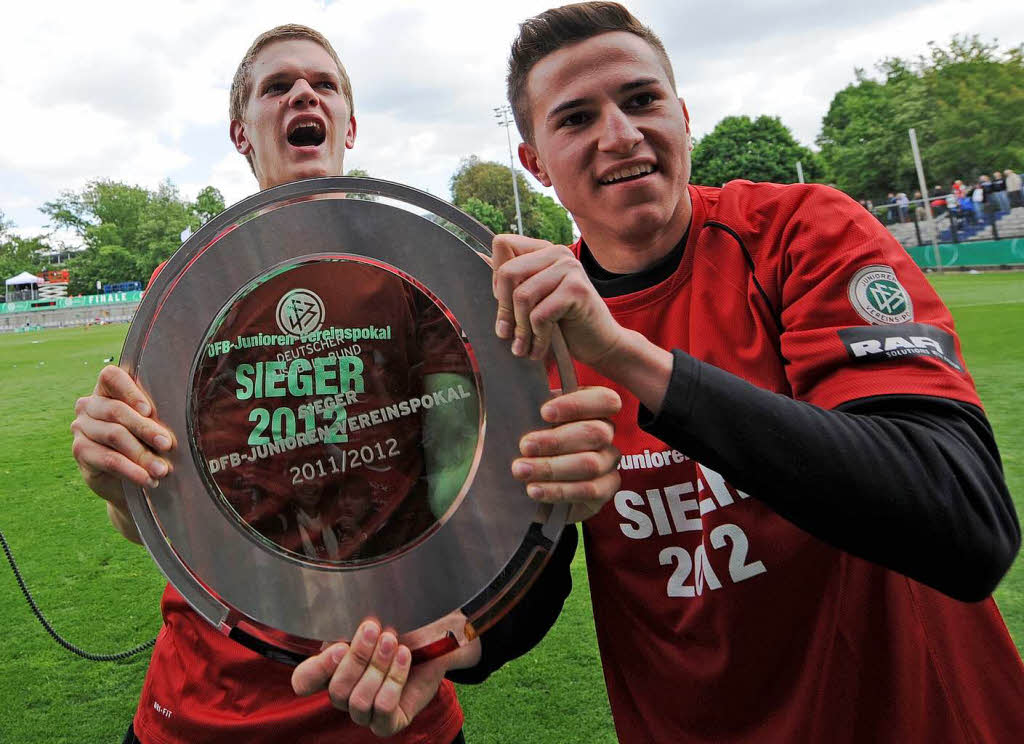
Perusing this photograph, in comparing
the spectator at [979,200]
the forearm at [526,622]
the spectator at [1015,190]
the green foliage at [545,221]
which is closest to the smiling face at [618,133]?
the forearm at [526,622]

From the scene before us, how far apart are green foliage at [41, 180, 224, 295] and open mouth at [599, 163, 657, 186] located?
56.2m

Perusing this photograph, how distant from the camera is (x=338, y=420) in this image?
45.2 inches

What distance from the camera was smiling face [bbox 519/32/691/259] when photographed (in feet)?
5.17

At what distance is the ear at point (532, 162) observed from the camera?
1.92 m

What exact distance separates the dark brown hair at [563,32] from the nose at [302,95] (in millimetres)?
559

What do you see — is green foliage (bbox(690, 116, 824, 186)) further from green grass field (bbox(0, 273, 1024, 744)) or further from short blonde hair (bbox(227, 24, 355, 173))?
short blonde hair (bbox(227, 24, 355, 173))

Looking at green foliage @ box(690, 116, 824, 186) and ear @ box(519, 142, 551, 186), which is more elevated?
green foliage @ box(690, 116, 824, 186)

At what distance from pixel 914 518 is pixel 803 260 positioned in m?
0.57

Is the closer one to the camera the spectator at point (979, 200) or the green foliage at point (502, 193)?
the spectator at point (979, 200)

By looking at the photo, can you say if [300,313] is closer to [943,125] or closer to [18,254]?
[943,125]

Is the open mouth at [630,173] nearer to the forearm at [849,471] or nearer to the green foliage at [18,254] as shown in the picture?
the forearm at [849,471]

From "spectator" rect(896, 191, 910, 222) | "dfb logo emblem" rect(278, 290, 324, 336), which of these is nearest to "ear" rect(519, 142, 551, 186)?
"dfb logo emblem" rect(278, 290, 324, 336)

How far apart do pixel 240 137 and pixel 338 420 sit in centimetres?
137

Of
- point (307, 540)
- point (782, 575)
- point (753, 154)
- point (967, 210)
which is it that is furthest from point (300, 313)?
point (753, 154)
